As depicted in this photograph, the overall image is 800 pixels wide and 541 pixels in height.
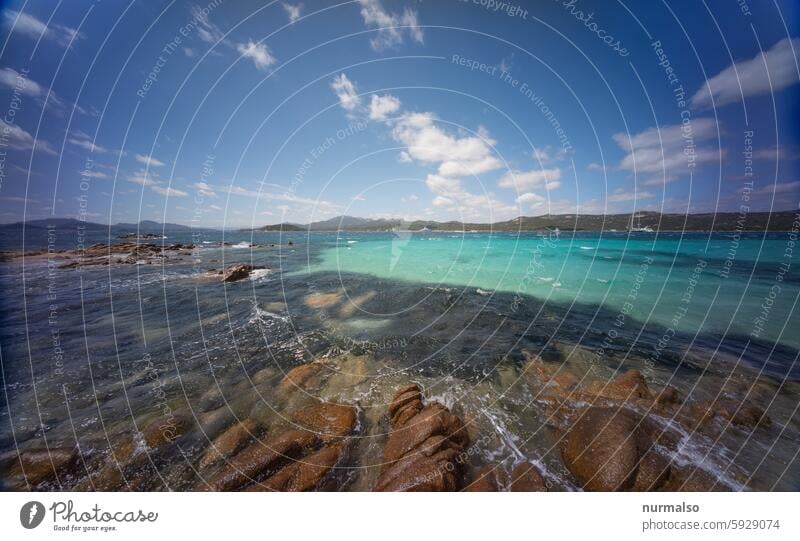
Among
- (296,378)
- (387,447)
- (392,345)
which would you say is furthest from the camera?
(392,345)

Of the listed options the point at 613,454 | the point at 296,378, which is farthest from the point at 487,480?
the point at 296,378

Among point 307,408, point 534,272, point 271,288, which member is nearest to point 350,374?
point 307,408

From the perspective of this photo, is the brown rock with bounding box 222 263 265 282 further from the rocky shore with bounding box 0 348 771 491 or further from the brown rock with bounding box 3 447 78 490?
the brown rock with bounding box 3 447 78 490

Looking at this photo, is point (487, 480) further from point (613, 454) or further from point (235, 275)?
point (235, 275)

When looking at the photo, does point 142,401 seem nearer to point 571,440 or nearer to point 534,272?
point 571,440

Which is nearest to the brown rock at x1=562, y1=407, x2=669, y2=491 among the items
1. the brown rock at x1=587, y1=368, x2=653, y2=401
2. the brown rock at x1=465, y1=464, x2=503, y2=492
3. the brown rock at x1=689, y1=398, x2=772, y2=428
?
the brown rock at x1=587, y1=368, x2=653, y2=401

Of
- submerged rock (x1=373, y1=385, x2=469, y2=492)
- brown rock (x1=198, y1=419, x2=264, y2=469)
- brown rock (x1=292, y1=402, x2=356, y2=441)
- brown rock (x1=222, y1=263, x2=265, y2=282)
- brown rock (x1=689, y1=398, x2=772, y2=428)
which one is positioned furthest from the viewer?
brown rock (x1=222, y1=263, x2=265, y2=282)
